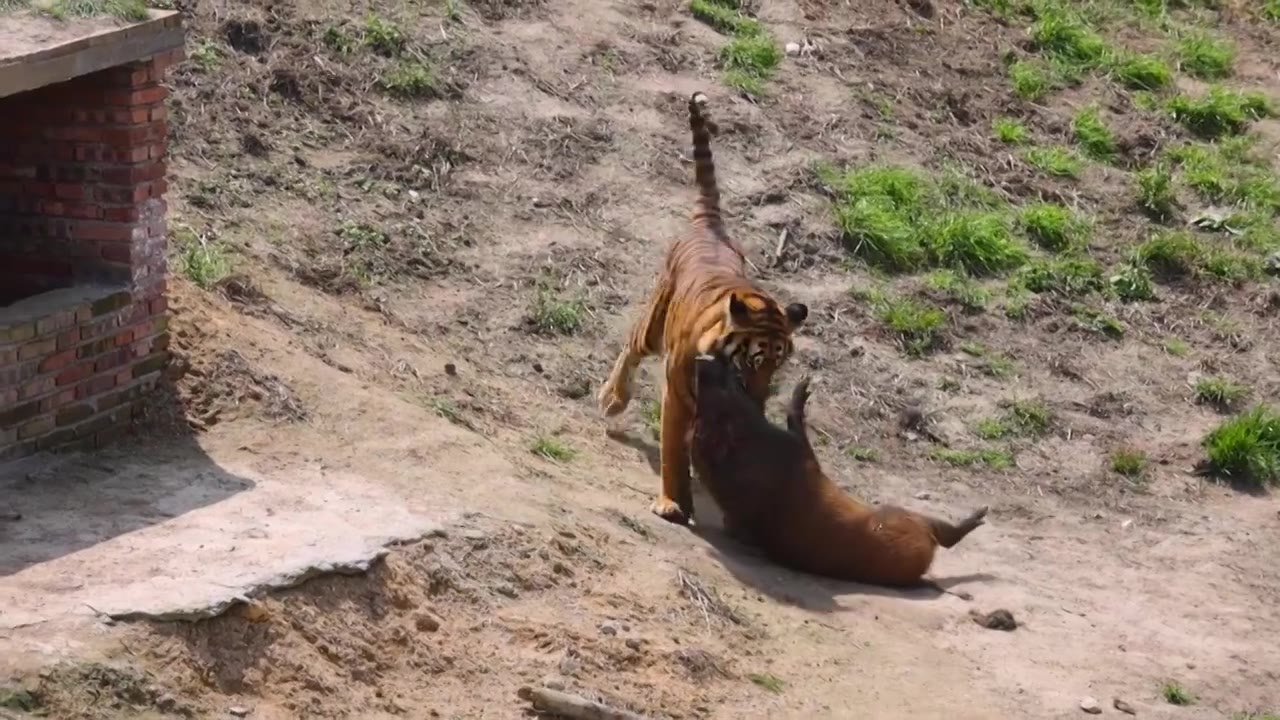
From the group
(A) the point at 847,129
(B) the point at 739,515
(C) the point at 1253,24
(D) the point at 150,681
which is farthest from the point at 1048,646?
(C) the point at 1253,24

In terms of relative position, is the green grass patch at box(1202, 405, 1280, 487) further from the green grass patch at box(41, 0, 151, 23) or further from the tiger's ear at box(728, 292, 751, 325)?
the green grass patch at box(41, 0, 151, 23)

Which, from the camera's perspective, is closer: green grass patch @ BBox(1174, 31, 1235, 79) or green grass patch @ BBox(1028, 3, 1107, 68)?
green grass patch @ BBox(1028, 3, 1107, 68)

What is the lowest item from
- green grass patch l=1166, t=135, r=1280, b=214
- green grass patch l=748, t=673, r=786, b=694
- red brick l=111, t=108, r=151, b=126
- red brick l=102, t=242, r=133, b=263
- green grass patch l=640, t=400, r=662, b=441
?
green grass patch l=640, t=400, r=662, b=441

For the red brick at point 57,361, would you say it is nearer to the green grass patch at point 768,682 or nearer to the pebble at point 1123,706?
the green grass patch at point 768,682

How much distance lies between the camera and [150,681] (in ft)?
19.9

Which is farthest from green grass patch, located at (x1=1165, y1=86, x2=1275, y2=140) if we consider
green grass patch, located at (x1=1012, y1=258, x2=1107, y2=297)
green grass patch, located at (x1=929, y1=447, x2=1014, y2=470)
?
green grass patch, located at (x1=929, y1=447, x2=1014, y2=470)

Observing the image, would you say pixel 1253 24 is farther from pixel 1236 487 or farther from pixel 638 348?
pixel 638 348

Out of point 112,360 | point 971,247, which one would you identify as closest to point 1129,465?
point 971,247

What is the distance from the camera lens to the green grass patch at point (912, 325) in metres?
12.2

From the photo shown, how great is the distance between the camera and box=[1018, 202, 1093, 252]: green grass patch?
13.4 metres

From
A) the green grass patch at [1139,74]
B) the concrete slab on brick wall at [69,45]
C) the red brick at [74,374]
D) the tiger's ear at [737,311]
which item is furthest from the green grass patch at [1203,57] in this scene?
the red brick at [74,374]

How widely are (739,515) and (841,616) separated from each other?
3.11 ft

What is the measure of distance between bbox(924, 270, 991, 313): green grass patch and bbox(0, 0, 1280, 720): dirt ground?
116 mm

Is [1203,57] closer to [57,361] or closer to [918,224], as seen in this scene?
[918,224]
